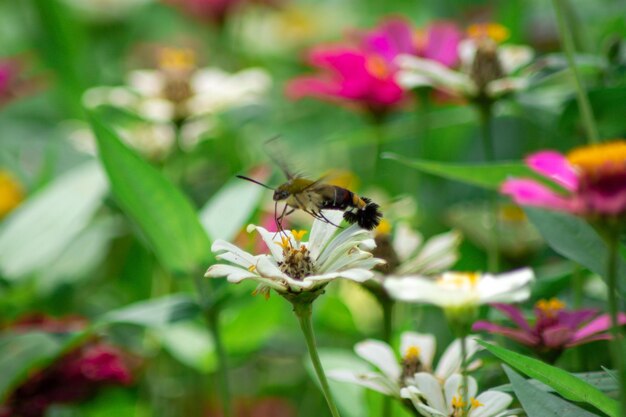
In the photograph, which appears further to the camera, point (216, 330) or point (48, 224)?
point (48, 224)

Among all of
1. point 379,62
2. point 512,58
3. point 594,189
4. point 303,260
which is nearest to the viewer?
point 594,189

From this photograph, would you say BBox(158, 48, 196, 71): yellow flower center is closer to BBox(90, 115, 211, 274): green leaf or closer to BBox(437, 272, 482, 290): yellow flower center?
BBox(90, 115, 211, 274): green leaf

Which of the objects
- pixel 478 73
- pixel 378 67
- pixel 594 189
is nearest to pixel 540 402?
pixel 594 189

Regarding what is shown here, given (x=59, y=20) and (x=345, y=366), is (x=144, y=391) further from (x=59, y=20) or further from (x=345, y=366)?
(x=59, y=20)

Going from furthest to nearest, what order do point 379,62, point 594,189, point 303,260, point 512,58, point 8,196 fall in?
point 8,196 < point 379,62 < point 512,58 < point 303,260 < point 594,189

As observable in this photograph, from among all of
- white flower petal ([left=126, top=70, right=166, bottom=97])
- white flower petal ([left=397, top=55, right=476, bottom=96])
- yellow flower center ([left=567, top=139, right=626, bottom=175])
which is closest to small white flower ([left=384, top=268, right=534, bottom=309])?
yellow flower center ([left=567, top=139, right=626, bottom=175])

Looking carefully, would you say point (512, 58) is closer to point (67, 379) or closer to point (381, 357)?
point (381, 357)

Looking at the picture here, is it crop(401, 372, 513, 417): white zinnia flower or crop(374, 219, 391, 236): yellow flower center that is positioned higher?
crop(374, 219, 391, 236): yellow flower center
